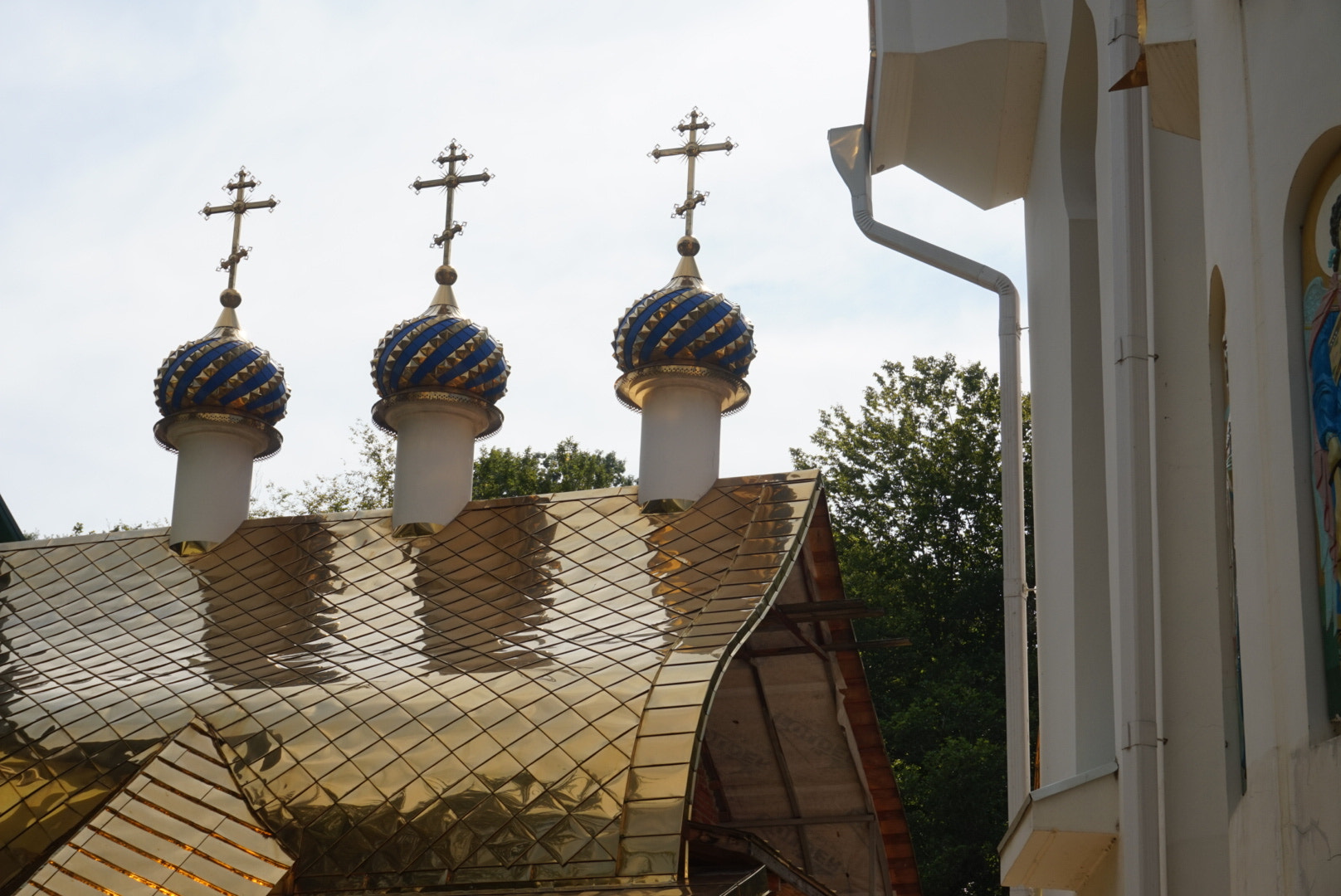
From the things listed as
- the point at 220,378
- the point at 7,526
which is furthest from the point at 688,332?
the point at 7,526

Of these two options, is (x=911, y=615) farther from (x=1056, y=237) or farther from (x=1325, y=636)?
(x=1325, y=636)

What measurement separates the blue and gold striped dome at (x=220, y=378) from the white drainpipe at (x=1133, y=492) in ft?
A: 23.8

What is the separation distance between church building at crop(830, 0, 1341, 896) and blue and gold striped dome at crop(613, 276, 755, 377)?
6.41 feet

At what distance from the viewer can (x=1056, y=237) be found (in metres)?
6.58

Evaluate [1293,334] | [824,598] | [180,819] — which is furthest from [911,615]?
[1293,334]

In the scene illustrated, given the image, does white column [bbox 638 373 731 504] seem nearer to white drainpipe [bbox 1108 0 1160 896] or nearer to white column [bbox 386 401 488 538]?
white column [bbox 386 401 488 538]

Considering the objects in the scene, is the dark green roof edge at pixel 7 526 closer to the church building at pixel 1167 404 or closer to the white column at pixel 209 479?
the white column at pixel 209 479


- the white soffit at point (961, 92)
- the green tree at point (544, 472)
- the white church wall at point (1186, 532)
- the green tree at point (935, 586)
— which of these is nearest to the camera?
the white church wall at point (1186, 532)

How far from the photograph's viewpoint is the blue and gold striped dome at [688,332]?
9.98 metres

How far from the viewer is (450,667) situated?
8.02 meters

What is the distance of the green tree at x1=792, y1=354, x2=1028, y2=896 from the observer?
16.4 m

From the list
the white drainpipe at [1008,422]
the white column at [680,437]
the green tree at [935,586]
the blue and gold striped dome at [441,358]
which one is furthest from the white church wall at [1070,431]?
the green tree at [935,586]

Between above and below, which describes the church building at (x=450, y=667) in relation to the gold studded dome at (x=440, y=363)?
below

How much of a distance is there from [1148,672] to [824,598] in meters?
5.52
